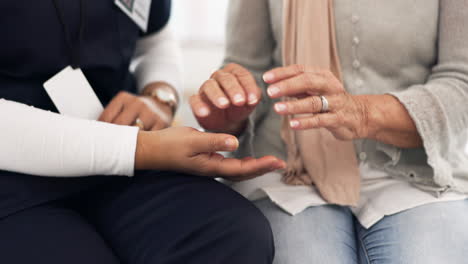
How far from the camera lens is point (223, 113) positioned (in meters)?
0.80

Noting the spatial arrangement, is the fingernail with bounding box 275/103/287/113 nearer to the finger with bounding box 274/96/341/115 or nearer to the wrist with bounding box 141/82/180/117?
the finger with bounding box 274/96/341/115

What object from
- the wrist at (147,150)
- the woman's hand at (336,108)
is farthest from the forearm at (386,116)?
the wrist at (147,150)

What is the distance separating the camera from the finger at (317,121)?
65 centimetres

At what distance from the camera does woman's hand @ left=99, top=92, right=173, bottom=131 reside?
831 mm

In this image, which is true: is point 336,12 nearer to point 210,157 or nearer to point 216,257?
point 210,157

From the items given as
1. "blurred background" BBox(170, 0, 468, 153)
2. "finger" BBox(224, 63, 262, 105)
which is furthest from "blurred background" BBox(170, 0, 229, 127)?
"finger" BBox(224, 63, 262, 105)

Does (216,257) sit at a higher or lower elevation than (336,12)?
lower

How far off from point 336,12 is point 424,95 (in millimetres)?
235

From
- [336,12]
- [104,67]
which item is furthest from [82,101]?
[336,12]

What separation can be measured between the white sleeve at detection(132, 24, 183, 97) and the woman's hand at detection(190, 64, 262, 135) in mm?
278

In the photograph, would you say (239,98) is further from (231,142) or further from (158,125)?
(158,125)

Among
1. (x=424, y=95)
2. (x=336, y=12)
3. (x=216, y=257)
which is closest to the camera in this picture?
(x=216, y=257)

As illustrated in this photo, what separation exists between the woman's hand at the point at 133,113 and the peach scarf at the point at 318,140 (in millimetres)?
283

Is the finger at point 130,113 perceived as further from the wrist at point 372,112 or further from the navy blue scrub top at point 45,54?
the wrist at point 372,112
